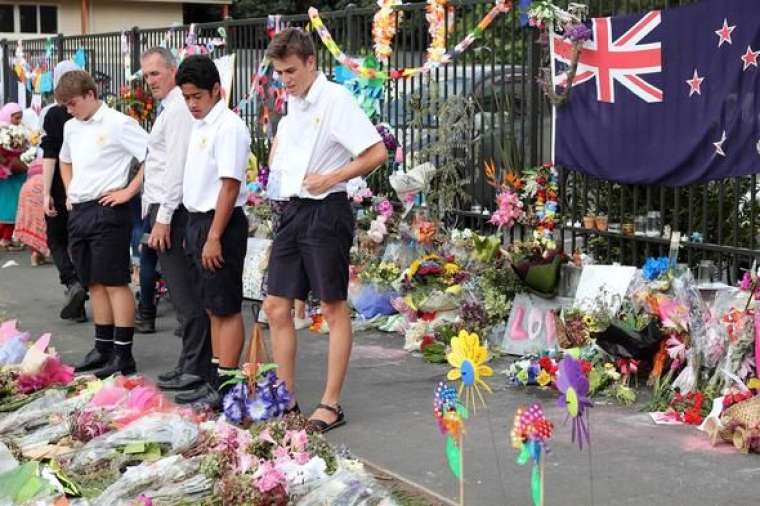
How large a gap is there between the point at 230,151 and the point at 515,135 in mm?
2893

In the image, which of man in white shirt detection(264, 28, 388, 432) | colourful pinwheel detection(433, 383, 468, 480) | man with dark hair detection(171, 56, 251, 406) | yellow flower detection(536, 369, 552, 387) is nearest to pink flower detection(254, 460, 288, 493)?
colourful pinwheel detection(433, 383, 468, 480)

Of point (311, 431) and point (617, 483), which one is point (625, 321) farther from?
point (311, 431)

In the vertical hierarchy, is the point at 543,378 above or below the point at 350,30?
below

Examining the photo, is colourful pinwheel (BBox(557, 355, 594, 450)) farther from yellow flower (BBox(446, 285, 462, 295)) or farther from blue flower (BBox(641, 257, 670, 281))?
yellow flower (BBox(446, 285, 462, 295))

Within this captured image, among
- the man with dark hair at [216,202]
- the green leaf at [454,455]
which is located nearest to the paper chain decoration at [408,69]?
the man with dark hair at [216,202]

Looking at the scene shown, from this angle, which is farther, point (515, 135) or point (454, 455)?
point (515, 135)

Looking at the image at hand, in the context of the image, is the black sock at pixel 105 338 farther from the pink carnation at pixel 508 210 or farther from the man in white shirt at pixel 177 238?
the pink carnation at pixel 508 210

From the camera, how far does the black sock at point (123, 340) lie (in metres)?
7.33

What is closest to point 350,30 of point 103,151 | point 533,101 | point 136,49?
point 533,101

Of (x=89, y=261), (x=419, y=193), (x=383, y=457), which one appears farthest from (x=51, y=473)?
(x=419, y=193)

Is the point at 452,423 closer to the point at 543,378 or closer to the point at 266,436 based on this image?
the point at 266,436

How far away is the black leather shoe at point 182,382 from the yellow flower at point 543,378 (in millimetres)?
1884

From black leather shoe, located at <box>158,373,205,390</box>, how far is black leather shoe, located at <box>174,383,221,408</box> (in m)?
0.10

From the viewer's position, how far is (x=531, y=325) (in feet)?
24.8
